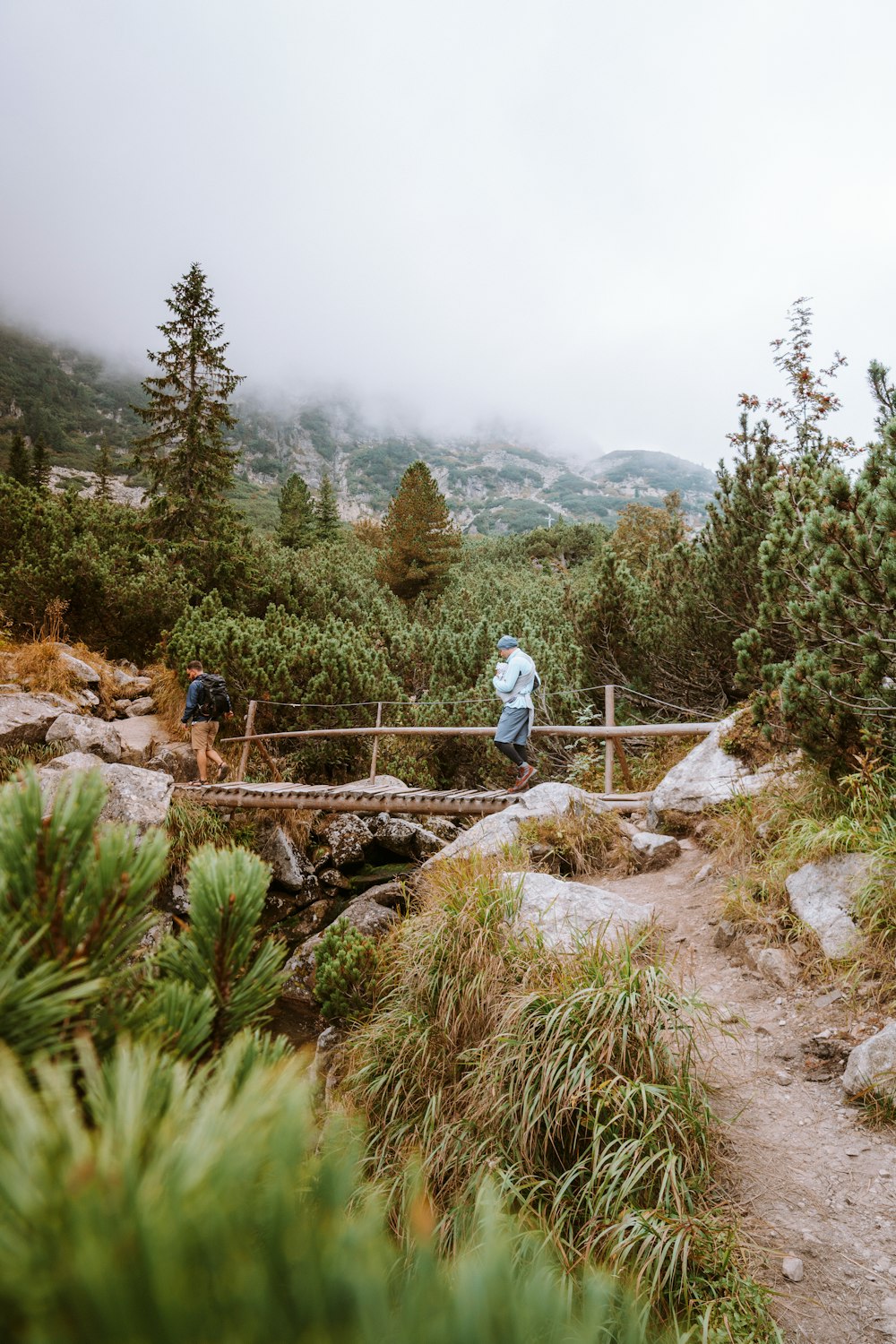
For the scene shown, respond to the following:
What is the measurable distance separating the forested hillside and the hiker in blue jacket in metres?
55.8

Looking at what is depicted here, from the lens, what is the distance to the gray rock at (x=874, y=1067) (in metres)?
2.78

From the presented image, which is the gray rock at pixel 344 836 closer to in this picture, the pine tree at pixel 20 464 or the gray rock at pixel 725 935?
the gray rock at pixel 725 935

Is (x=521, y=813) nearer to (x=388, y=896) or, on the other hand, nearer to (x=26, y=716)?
(x=388, y=896)

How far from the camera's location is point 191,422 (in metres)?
16.9

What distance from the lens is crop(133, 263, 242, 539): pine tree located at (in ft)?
53.1

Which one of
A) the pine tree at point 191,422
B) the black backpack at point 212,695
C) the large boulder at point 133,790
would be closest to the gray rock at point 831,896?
the large boulder at point 133,790

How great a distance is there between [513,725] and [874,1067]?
5306mm

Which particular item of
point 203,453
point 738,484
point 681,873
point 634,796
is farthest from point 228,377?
point 681,873

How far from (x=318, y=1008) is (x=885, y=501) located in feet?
20.3

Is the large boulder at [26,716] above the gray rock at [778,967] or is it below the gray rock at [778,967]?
above

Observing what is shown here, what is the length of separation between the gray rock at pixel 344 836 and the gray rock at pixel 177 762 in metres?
2.22

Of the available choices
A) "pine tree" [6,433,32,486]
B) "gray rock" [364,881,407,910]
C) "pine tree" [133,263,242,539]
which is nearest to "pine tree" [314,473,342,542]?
"pine tree" [133,263,242,539]

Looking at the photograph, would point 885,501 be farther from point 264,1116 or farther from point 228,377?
point 228,377

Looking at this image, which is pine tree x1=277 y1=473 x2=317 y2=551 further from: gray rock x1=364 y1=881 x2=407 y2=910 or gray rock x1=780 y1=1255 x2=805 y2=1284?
gray rock x1=780 y1=1255 x2=805 y2=1284
